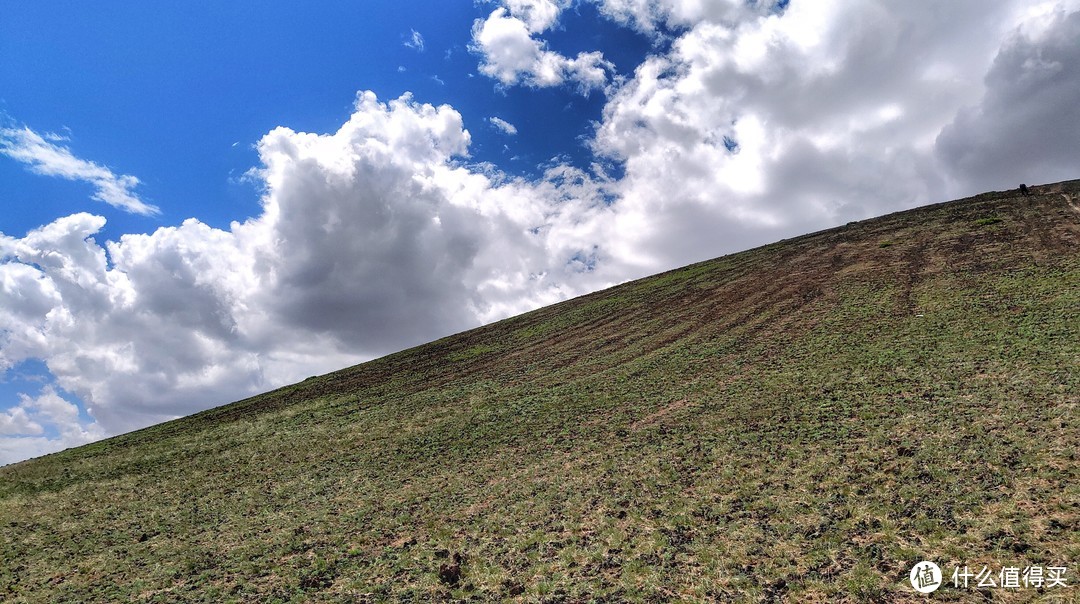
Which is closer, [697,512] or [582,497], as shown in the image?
[697,512]

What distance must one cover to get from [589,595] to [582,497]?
21.1 ft

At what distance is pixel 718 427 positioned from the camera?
24.4 m

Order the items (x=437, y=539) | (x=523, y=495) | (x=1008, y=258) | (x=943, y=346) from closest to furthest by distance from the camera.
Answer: (x=437, y=539)
(x=523, y=495)
(x=943, y=346)
(x=1008, y=258)

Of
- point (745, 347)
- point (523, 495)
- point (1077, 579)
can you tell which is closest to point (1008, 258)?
point (745, 347)

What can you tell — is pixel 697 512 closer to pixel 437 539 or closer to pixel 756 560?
pixel 756 560

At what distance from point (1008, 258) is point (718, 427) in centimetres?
4030

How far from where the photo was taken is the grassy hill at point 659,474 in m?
13.8

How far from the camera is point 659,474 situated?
2062cm

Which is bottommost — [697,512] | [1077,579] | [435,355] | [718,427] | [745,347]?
[1077,579]

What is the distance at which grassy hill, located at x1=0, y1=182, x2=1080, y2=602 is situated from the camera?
13766 millimetres

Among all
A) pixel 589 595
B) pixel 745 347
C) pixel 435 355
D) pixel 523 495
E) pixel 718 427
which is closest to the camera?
pixel 589 595

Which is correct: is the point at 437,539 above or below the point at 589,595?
above

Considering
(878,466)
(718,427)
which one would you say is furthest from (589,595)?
(718,427)

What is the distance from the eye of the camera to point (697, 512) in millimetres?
16875
